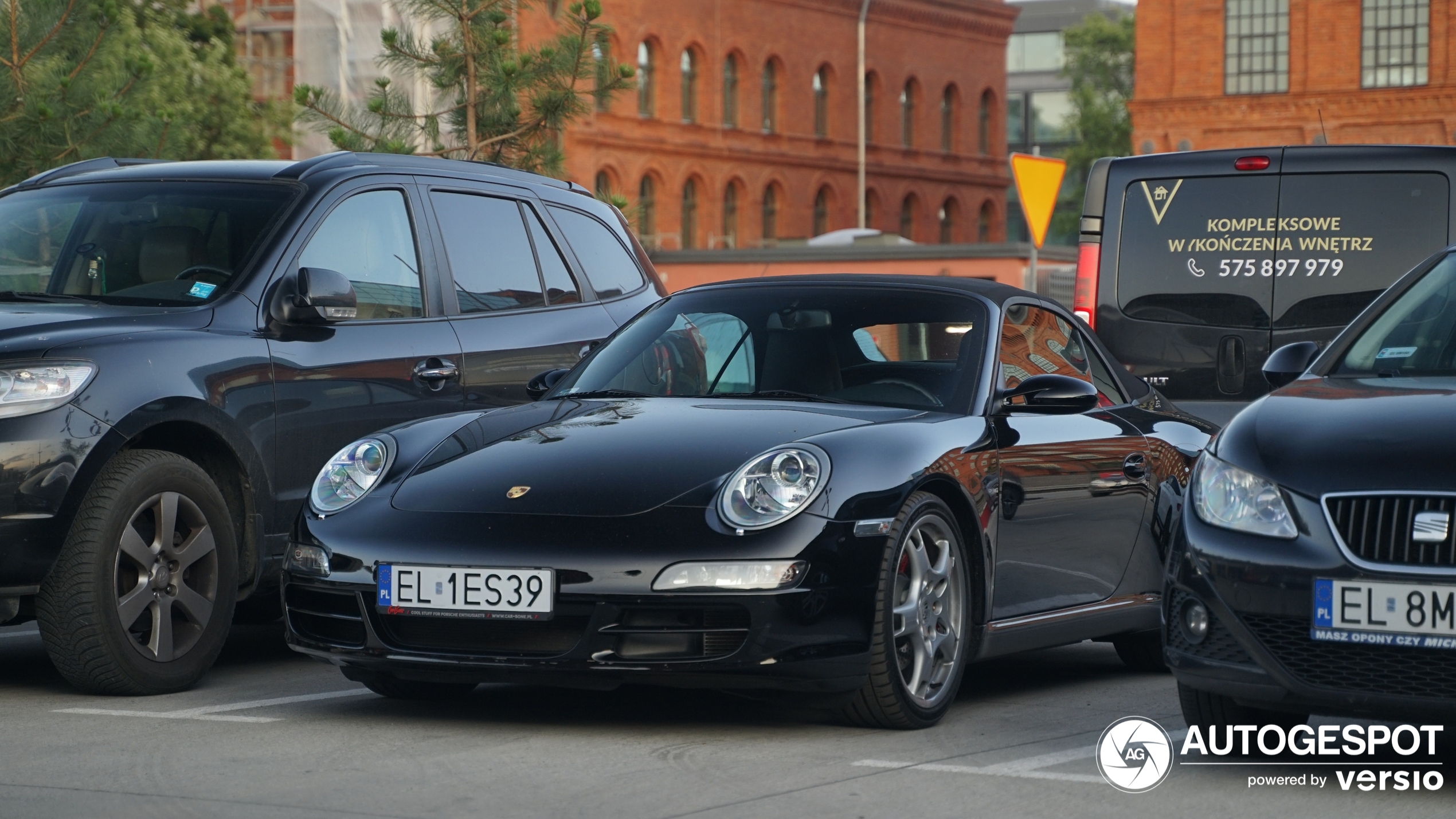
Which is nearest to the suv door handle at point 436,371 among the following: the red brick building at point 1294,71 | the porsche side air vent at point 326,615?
the porsche side air vent at point 326,615

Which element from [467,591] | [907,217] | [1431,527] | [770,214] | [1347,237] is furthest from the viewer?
[907,217]

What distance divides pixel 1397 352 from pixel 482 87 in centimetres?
1199

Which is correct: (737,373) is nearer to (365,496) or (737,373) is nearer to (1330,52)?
(365,496)

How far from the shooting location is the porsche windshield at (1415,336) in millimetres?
6195

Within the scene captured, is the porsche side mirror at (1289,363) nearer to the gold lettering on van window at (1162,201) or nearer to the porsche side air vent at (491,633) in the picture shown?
the porsche side air vent at (491,633)

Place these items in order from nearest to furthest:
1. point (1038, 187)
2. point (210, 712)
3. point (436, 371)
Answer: point (210, 712), point (436, 371), point (1038, 187)

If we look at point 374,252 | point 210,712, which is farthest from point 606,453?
point 374,252

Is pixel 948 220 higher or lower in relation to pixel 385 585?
higher

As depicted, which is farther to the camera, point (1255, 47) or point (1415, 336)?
point (1255, 47)

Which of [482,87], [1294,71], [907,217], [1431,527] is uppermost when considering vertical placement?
[1294,71]

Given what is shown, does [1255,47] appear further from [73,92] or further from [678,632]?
[678,632]

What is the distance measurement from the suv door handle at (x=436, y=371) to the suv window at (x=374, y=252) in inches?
8.4

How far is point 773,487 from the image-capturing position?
5969 mm

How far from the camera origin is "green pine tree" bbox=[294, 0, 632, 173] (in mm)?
16984
